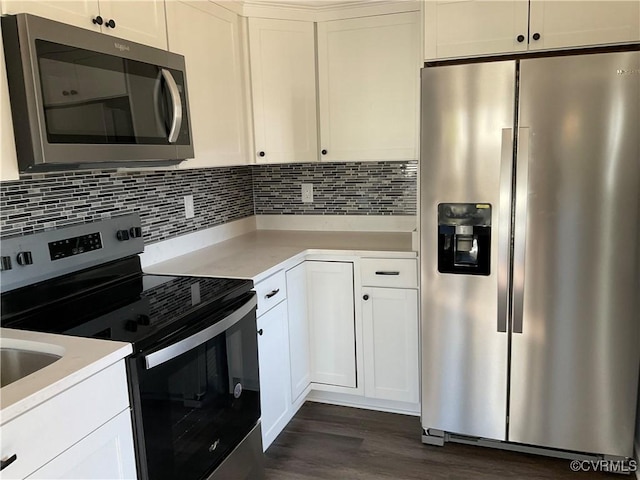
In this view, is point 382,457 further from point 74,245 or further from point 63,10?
point 63,10

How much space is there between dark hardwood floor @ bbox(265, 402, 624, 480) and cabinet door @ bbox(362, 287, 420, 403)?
19cm

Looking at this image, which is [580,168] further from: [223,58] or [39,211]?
[39,211]

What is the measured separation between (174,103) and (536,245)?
1.49 m

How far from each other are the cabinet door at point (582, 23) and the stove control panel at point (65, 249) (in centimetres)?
183

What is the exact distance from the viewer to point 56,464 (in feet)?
3.54

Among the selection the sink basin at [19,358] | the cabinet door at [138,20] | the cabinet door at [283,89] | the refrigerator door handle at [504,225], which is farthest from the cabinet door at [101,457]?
the cabinet door at [283,89]

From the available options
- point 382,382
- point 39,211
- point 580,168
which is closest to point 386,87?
point 580,168

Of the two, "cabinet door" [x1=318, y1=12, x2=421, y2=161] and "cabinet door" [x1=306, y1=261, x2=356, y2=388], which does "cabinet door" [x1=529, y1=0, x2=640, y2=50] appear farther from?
"cabinet door" [x1=306, y1=261, x2=356, y2=388]

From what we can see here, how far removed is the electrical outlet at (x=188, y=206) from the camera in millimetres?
2537

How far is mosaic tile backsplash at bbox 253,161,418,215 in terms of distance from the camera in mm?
2893

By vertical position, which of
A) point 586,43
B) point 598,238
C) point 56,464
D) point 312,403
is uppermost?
point 586,43

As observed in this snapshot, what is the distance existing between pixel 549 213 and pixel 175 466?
162 cm

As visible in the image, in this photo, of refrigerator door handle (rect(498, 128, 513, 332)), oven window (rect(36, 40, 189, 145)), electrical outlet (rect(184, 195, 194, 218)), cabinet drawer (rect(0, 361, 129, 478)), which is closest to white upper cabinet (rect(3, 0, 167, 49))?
oven window (rect(36, 40, 189, 145))

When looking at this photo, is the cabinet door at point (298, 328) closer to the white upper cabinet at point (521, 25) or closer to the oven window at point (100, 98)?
the oven window at point (100, 98)
